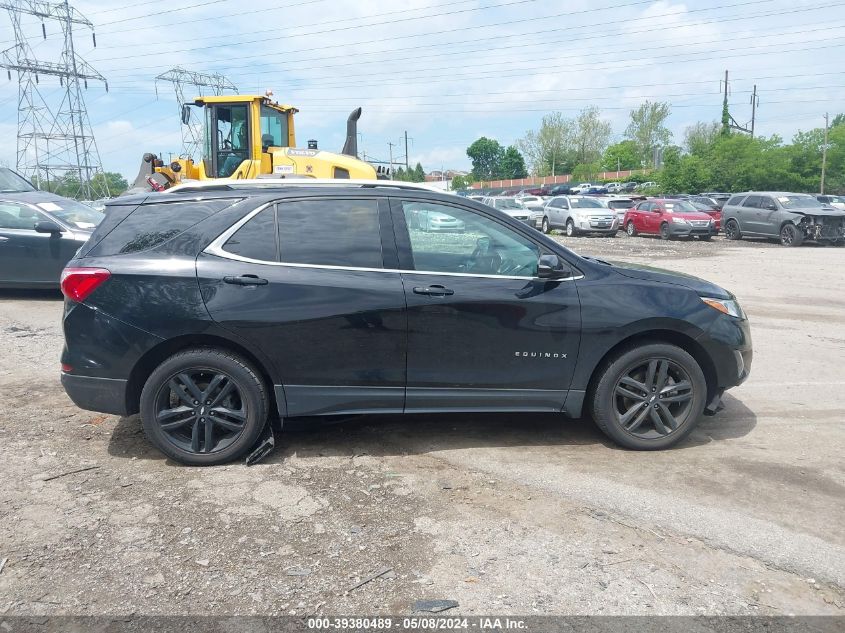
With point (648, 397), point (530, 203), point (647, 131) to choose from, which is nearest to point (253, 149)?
point (648, 397)

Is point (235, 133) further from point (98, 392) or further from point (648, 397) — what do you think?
point (648, 397)

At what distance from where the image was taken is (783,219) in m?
22.8

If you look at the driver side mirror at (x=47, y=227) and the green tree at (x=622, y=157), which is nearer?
the driver side mirror at (x=47, y=227)

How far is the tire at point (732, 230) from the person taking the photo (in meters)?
25.1

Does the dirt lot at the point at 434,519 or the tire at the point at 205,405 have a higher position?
the tire at the point at 205,405

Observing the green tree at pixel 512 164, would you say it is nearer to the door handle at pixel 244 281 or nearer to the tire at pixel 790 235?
the tire at pixel 790 235

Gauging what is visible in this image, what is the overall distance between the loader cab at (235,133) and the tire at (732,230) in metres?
17.8

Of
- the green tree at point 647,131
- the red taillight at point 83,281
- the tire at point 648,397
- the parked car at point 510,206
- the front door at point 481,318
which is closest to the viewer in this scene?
the red taillight at point 83,281

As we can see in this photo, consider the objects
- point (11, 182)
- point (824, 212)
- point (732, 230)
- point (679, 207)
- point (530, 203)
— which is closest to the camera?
point (11, 182)

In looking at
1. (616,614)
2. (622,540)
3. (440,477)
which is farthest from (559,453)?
(616,614)

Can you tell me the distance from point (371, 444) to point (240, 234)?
1.68 metres

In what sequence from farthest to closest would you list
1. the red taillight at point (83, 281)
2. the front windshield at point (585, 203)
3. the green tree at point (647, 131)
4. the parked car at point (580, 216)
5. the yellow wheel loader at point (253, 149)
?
the green tree at point (647, 131), the front windshield at point (585, 203), the parked car at point (580, 216), the yellow wheel loader at point (253, 149), the red taillight at point (83, 281)

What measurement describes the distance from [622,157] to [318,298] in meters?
89.6

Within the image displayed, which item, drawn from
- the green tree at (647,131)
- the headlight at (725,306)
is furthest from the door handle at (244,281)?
the green tree at (647,131)
